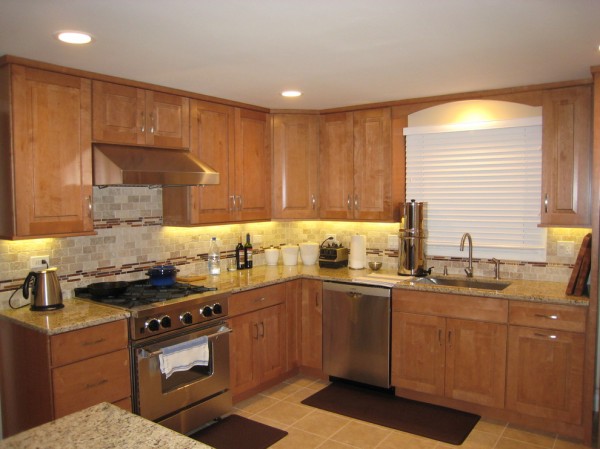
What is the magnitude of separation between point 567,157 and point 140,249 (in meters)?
3.14

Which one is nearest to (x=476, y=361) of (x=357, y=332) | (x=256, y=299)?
(x=357, y=332)

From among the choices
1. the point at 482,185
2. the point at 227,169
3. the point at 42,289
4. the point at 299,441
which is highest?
the point at 227,169

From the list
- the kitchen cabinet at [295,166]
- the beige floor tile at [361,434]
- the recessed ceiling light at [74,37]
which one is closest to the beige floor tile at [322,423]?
the beige floor tile at [361,434]

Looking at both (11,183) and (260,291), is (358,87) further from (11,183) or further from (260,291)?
(11,183)

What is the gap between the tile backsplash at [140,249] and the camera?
10.4 ft

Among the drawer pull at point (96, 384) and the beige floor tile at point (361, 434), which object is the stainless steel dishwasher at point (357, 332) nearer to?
the beige floor tile at point (361, 434)

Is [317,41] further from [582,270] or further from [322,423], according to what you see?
[322,423]

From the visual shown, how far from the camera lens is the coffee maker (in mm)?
4043

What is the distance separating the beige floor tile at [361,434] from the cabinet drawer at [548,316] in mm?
1153

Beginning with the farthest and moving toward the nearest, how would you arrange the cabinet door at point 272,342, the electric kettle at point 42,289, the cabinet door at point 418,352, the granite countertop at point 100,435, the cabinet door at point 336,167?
the cabinet door at point 336,167
the cabinet door at point 272,342
the cabinet door at point 418,352
the electric kettle at point 42,289
the granite countertop at point 100,435

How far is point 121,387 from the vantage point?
2832 millimetres

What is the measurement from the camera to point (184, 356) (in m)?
3.13

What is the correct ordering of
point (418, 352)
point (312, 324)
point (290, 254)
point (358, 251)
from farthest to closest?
point (290, 254) < point (358, 251) < point (312, 324) < point (418, 352)

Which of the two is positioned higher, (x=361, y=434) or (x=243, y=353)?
(x=243, y=353)
